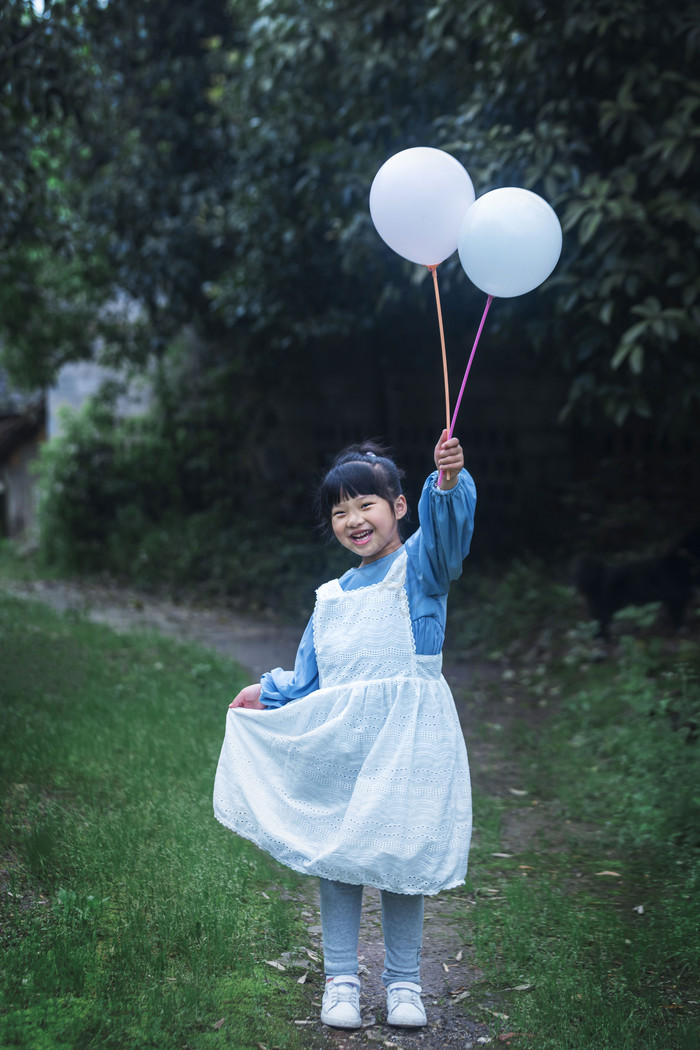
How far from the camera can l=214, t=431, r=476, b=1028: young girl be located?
262 centimetres

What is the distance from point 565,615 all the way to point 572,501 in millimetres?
2865

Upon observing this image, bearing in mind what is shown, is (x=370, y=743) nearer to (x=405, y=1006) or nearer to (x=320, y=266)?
(x=405, y=1006)

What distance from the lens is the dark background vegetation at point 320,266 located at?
18.2 feet

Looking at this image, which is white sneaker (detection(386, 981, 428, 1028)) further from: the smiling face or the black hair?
the black hair

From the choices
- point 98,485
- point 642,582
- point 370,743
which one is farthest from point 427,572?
point 98,485

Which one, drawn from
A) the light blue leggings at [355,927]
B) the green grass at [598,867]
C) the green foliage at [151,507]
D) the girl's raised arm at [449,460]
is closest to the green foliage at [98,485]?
the green foliage at [151,507]

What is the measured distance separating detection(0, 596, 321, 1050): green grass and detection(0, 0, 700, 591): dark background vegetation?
2.88m

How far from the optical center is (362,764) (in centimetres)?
269

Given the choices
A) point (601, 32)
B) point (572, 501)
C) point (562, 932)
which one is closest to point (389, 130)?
point (601, 32)

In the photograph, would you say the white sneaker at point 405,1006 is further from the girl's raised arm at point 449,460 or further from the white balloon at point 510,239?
the white balloon at point 510,239

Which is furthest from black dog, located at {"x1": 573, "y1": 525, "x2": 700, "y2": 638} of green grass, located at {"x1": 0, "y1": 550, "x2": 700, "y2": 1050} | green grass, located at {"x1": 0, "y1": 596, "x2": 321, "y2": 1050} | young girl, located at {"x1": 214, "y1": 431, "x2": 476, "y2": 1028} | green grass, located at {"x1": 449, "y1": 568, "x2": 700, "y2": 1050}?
young girl, located at {"x1": 214, "y1": 431, "x2": 476, "y2": 1028}

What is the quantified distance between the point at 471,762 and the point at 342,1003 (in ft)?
9.46

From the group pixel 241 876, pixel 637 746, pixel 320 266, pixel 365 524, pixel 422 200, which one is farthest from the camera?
pixel 320 266

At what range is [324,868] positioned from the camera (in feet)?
8.69
